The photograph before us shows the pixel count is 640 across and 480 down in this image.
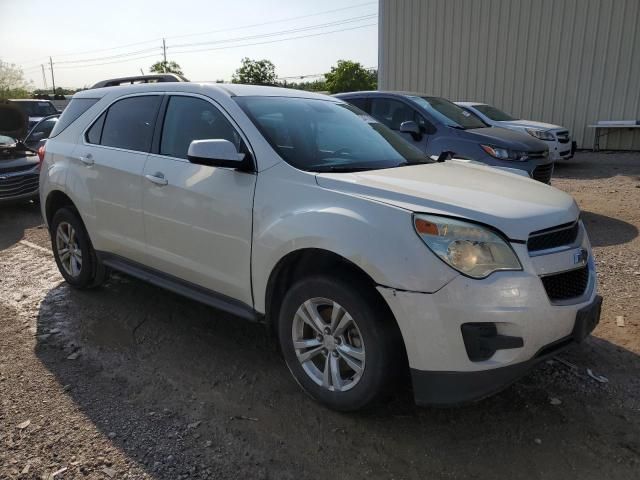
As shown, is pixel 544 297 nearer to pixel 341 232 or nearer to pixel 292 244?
pixel 341 232

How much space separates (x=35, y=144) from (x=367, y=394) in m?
11.3

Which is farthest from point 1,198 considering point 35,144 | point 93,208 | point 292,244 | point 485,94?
point 485,94

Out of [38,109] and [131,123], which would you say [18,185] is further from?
[38,109]

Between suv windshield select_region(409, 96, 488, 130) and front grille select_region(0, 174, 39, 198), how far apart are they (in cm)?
608

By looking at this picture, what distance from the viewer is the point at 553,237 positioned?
2.62 meters

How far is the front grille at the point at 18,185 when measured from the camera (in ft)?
26.6

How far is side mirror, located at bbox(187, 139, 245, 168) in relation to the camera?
2.98 meters

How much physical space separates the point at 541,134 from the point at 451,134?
447cm

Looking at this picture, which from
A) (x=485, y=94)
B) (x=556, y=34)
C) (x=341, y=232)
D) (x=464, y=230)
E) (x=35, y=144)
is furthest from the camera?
(x=485, y=94)

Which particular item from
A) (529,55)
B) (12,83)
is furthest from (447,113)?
(12,83)

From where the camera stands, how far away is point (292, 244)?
2760mm

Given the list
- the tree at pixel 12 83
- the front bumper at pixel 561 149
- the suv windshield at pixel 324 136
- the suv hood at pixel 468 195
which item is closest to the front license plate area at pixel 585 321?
the suv hood at pixel 468 195

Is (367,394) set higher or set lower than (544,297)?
lower

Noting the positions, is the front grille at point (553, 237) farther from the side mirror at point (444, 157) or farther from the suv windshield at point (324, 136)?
the side mirror at point (444, 157)
